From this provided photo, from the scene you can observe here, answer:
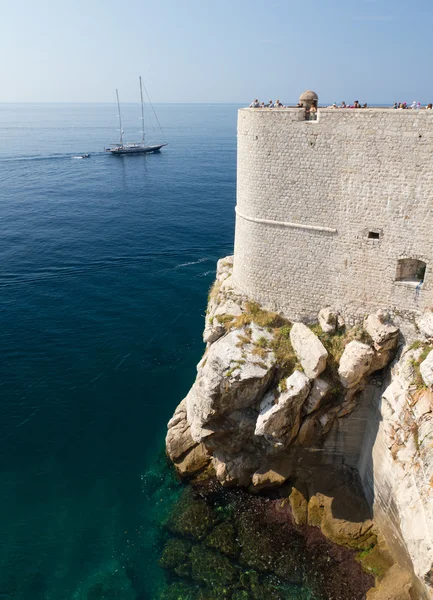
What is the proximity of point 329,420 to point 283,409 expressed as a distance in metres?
2.99

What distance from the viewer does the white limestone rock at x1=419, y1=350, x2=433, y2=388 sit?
1808cm

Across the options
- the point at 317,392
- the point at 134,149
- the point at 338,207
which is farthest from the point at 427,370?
the point at 134,149

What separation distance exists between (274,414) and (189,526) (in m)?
7.52

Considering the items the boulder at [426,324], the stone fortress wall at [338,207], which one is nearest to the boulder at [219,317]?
the stone fortress wall at [338,207]

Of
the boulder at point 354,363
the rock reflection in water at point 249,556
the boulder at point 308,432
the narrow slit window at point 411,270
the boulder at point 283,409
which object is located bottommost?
the rock reflection in water at point 249,556

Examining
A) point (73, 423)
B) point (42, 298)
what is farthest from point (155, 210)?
point (73, 423)

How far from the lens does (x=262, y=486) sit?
23578 mm

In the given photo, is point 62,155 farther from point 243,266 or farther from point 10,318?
point 243,266

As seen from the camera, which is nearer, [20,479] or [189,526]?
[189,526]

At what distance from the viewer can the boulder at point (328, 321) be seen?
2239cm

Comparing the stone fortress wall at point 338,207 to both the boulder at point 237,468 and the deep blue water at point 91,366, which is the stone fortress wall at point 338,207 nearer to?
the boulder at point 237,468

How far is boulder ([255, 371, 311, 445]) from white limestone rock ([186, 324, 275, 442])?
89 cm

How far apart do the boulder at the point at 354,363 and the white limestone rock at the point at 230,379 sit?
335 centimetres

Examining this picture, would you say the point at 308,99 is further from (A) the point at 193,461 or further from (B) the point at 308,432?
(A) the point at 193,461
